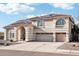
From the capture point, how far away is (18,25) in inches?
1326

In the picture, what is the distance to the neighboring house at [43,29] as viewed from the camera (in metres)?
32.1

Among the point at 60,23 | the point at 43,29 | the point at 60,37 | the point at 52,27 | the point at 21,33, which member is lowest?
the point at 60,37

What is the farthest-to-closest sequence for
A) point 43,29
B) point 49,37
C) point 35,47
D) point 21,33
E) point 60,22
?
point 21,33 < point 43,29 < point 49,37 < point 60,22 < point 35,47

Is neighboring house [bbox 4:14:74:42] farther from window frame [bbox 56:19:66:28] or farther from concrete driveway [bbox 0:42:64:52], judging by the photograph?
concrete driveway [bbox 0:42:64:52]

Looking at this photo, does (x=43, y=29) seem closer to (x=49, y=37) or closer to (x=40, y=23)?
(x=40, y=23)

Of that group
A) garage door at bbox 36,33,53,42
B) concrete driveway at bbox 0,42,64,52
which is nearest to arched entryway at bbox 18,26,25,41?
garage door at bbox 36,33,53,42

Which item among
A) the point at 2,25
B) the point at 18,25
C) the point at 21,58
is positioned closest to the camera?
the point at 21,58

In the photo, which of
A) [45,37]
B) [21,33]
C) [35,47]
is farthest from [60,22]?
[35,47]

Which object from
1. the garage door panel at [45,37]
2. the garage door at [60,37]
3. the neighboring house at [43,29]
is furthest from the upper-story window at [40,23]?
the garage door at [60,37]

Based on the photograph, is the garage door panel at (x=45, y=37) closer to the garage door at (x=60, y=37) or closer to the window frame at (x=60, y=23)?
the garage door at (x=60, y=37)

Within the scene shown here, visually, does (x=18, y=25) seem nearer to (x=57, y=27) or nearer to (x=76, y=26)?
(x=57, y=27)

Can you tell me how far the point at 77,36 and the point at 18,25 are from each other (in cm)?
884

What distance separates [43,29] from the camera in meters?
33.1

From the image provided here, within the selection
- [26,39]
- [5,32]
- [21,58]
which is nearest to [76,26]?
[26,39]
